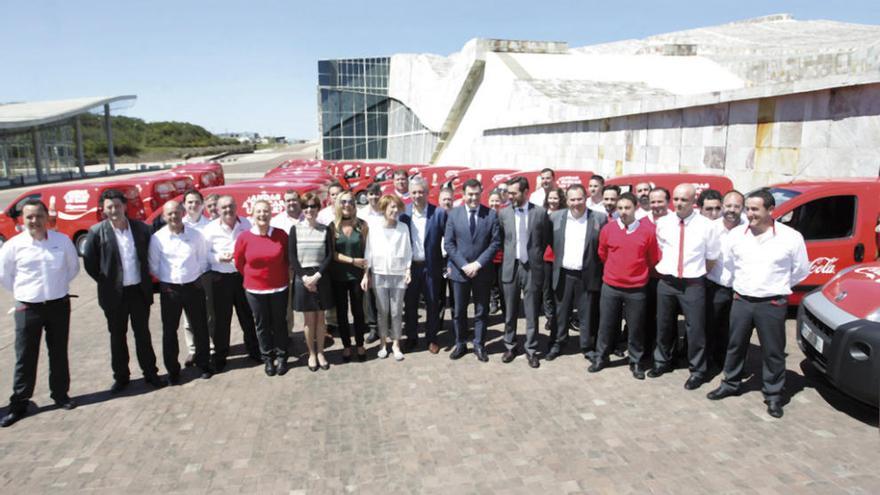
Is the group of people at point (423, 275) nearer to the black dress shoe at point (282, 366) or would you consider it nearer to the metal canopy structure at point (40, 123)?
the black dress shoe at point (282, 366)

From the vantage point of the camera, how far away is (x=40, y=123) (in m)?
38.1

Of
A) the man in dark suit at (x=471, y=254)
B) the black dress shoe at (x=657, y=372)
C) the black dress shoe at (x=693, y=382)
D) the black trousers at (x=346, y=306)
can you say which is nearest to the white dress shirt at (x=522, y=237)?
the man in dark suit at (x=471, y=254)

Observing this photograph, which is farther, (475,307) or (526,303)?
(475,307)

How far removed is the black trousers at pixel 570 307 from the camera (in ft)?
18.0

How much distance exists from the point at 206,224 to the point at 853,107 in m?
9.76

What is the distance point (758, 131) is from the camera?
33.7ft

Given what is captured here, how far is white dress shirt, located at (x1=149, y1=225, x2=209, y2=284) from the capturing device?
4.98 metres

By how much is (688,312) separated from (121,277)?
202 inches

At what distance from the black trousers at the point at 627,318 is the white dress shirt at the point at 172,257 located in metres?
4.03

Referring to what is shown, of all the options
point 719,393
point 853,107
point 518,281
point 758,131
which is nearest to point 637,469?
point 719,393

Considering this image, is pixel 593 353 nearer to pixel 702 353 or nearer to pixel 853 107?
pixel 702 353

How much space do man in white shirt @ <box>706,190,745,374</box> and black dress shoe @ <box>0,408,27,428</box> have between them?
6.12m

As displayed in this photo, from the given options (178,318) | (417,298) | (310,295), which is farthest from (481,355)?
(178,318)

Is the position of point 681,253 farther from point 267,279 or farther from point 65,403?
point 65,403
